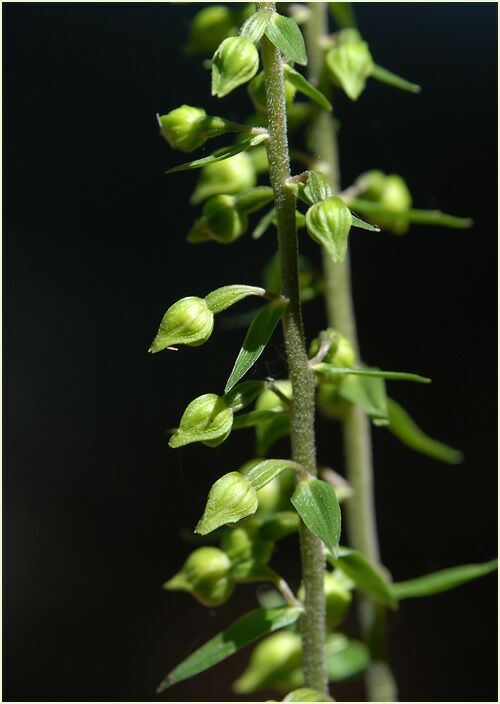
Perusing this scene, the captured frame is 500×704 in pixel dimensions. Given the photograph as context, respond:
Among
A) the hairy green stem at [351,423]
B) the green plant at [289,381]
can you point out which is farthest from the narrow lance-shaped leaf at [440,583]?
the hairy green stem at [351,423]

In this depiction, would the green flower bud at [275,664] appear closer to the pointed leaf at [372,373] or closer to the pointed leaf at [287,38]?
the pointed leaf at [372,373]

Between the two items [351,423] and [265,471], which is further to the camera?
[351,423]

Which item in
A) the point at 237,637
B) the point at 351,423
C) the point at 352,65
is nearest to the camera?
the point at 237,637

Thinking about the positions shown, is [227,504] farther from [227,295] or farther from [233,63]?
[233,63]

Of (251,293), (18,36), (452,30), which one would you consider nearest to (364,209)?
(251,293)

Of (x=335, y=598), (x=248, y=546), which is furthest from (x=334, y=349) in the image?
(x=335, y=598)

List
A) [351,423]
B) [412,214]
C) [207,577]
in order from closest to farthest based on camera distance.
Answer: [207,577] < [412,214] < [351,423]

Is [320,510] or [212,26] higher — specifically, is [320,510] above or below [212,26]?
below
